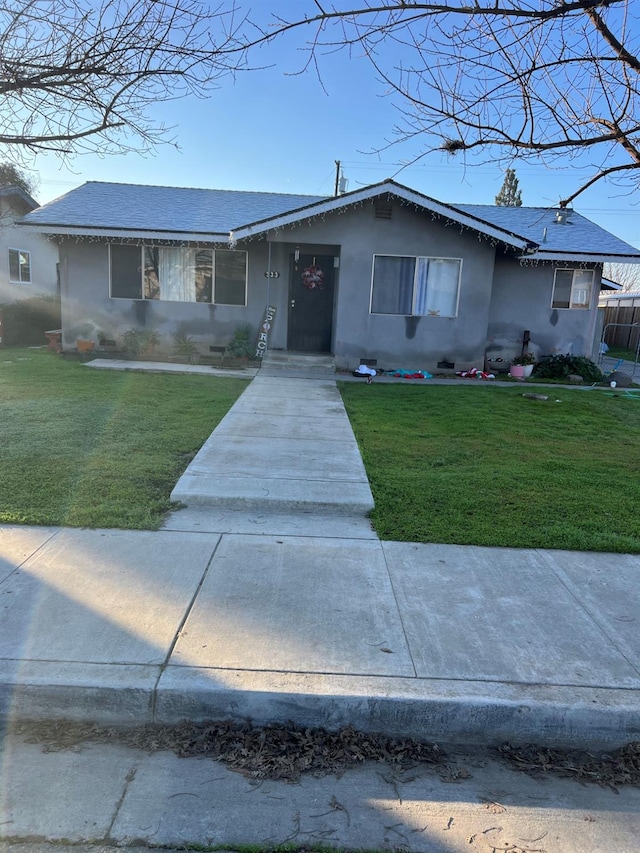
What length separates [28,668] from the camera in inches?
115

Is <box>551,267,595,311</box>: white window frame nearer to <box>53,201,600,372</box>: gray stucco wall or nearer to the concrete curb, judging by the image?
<box>53,201,600,372</box>: gray stucco wall

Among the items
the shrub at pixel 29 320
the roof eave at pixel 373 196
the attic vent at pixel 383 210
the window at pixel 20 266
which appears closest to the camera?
the roof eave at pixel 373 196

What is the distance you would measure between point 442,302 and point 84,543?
11329 mm

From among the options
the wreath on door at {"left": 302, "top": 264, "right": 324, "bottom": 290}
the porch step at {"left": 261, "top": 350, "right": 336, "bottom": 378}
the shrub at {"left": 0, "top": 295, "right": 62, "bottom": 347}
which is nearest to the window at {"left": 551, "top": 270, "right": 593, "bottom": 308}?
the wreath on door at {"left": 302, "top": 264, "right": 324, "bottom": 290}

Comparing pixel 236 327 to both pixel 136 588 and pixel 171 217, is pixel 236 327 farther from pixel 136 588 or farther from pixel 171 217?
pixel 136 588

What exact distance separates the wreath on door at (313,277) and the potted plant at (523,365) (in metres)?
5.20

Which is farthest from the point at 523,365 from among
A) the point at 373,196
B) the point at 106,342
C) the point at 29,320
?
the point at 29,320

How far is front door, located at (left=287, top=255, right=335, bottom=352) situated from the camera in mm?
14781

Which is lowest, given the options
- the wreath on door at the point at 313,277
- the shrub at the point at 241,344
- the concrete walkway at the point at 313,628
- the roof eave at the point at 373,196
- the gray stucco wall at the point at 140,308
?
the concrete walkway at the point at 313,628

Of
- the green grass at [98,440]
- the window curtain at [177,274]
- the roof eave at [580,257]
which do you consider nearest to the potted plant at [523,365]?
the roof eave at [580,257]

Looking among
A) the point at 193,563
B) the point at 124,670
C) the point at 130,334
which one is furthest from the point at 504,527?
the point at 130,334

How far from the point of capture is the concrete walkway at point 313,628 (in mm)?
2814

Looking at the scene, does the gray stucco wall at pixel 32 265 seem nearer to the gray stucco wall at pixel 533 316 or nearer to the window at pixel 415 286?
the window at pixel 415 286

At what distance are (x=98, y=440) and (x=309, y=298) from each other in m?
8.91
